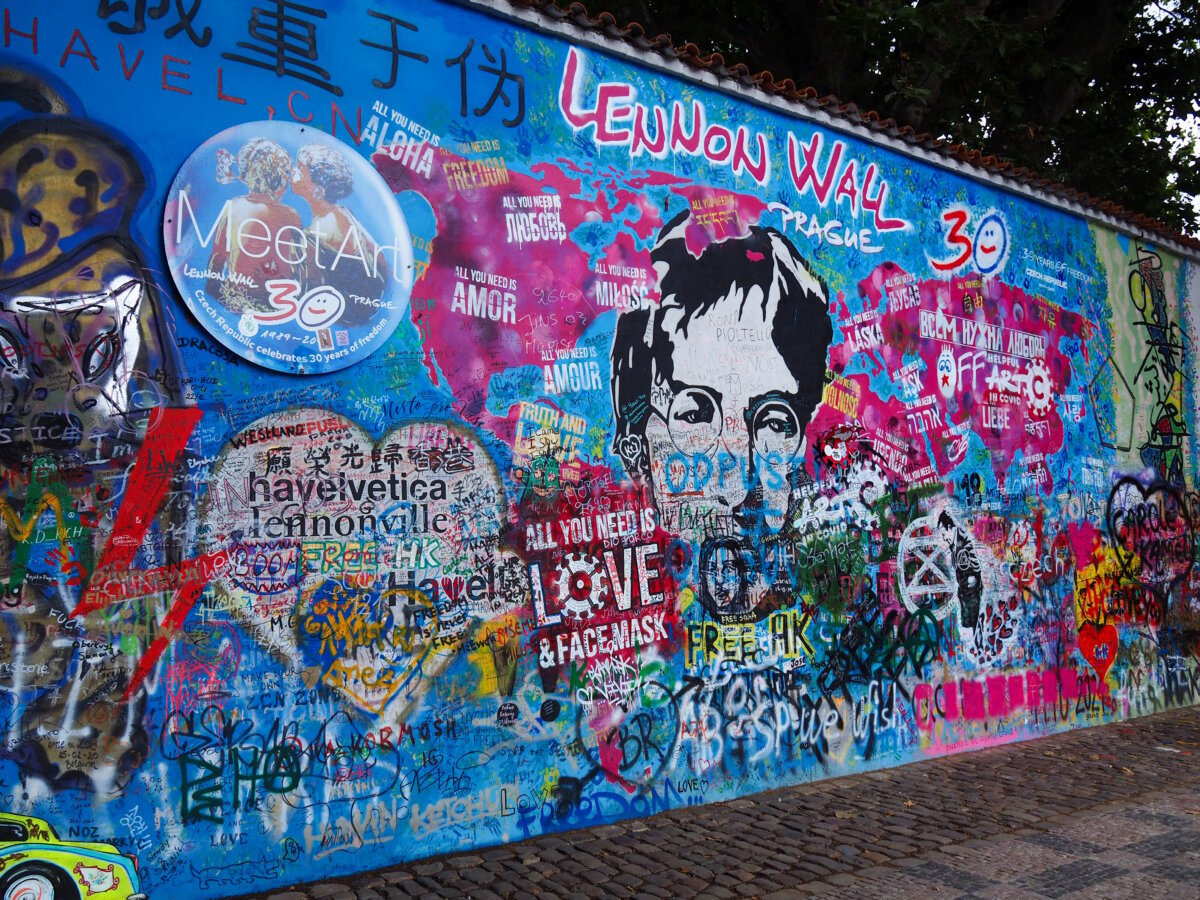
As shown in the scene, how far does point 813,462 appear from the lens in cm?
707

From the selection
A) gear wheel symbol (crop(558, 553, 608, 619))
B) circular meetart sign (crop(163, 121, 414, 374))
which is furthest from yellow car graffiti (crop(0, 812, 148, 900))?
gear wheel symbol (crop(558, 553, 608, 619))

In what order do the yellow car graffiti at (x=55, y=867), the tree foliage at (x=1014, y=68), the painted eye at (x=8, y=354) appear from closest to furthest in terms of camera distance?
the yellow car graffiti at (x=55, y=867)
the painted eye at (x=8, y=354)
the tree foliage at (x=1014, y=68)

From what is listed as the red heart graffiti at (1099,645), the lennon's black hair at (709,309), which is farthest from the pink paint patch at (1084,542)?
the lennon's black hair at (709,309)

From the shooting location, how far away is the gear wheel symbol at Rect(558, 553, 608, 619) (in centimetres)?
576

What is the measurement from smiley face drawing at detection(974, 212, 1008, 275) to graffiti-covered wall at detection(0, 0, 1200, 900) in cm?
10

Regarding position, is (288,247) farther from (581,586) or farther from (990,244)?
(990,244)

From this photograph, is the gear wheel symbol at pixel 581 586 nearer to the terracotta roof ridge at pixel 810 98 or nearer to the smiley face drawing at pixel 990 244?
the terracotta roof ridge at pixel 810 98

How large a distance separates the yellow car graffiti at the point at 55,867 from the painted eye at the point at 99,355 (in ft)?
6.01

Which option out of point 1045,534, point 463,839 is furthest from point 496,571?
point 1045,534

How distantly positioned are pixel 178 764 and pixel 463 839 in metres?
1.54

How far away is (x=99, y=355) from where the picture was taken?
14.4ft

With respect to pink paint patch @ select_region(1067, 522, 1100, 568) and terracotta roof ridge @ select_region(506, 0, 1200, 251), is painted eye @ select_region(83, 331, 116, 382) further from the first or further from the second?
pink paint patch @ select_region(1067, 522, 1100, 568)

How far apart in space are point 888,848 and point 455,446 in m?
3.25

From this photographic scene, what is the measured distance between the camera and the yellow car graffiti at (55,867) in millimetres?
3887
